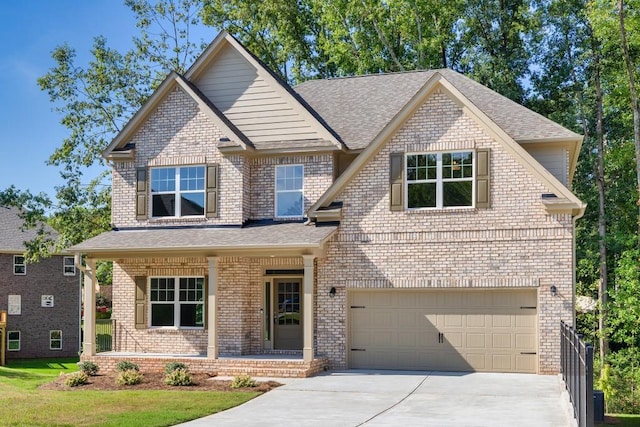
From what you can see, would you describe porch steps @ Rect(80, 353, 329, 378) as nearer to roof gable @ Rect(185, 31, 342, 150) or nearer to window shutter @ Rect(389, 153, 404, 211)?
window shutter @ Rect(389, 153, 404, 211)

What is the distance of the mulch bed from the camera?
17.4 meters

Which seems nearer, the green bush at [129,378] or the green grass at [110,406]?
the green grass at [110,406]

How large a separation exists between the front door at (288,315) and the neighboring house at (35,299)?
1992 cm

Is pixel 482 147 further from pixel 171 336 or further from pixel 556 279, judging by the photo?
pixel 171 336

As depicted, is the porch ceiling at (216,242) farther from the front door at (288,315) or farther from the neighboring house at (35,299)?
the neighboring house at (35,299)

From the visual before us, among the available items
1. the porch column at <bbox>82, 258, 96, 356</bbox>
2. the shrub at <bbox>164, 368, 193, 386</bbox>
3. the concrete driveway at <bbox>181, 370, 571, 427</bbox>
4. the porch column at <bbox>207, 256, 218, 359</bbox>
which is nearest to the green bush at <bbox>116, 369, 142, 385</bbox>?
the shrub at <bbox>164, 368, 193, 386</bbox>

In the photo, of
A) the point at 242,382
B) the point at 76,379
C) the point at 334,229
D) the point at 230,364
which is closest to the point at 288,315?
the point at 230,364

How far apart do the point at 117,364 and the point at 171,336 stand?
8.70 ft

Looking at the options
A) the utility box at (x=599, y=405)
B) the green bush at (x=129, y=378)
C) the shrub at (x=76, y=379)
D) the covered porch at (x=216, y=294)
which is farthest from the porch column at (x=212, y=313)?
the utility box at (x=599, y=405)

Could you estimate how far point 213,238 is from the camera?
2114 centimetres

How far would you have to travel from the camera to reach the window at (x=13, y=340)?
37.8 meters

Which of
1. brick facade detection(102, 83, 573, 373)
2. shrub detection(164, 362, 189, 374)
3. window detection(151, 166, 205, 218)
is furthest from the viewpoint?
window detection(151, 166, 205, 218)

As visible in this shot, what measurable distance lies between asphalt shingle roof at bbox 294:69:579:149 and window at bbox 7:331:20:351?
20681mm

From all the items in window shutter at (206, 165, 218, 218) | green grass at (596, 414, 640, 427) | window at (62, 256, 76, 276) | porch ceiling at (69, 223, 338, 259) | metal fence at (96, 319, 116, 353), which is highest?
window shutter at (206, 165, 218, 218)
